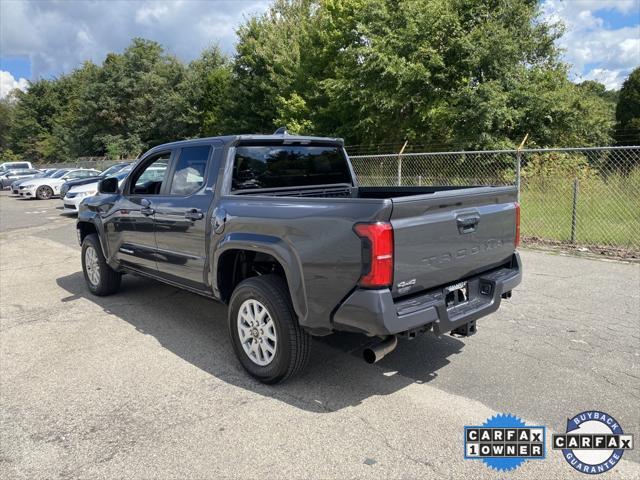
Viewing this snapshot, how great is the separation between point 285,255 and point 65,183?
1927cm

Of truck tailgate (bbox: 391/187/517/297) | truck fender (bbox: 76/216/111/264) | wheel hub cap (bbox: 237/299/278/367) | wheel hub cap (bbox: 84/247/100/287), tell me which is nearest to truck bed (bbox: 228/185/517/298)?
truck tailgate (bbox: 391/187/517/297)

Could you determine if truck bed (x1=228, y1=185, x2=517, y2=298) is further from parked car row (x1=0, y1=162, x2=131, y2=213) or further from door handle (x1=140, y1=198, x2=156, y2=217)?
parked car row (x1=0, y1=162, x2=131, y2=213)

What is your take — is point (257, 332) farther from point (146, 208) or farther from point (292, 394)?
point (146, 208)

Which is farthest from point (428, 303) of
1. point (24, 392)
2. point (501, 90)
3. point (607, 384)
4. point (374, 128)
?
point (374, 128)

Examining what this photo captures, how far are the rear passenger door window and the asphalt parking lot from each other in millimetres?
1462

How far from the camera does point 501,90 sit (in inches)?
588

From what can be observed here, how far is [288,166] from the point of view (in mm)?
4617

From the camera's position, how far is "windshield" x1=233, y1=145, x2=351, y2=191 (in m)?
4.32

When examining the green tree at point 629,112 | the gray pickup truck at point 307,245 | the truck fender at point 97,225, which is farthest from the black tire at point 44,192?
the green tree at point 629,112

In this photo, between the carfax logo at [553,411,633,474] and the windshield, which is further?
the windshield

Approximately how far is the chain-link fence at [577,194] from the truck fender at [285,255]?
6.34 meters

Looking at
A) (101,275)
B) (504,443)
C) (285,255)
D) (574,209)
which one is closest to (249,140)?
(285,255)

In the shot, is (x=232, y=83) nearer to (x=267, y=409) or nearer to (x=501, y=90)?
(x=501, y=90)

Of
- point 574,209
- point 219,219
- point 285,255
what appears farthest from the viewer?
point 574,209
